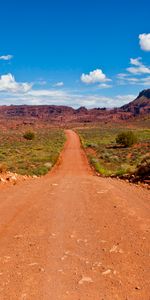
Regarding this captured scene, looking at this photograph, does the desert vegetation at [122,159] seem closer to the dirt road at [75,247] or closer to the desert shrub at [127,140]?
the desert shrub at [127,140]

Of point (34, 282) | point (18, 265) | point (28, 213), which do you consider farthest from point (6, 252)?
point (28, 213)

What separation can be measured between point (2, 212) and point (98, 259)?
14.2 feet

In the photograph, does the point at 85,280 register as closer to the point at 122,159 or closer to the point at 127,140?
the point at 122,159

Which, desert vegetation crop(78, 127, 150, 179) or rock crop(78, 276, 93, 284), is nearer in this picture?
rock crop(78, 276, 93, 284)

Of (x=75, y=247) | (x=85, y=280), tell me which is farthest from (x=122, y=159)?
(x=85, y=280)

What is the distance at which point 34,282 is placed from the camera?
5.73 metres

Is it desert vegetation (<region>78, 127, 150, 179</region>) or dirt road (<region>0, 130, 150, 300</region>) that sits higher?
dirt road (<region>0, 130, 150, 300</region>)

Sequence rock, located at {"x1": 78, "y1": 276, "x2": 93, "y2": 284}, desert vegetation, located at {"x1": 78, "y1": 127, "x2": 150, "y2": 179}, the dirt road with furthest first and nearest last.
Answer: desert vegetation, located at {"x1": 78, "y1": 127, "x2": 150, "y2": 179} → rock, located at {"x1": 78, "y1": 276, "x2": 93, "y2": 284} → the dirt road

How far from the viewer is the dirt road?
552 centimetres

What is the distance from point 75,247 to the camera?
7.25 meters

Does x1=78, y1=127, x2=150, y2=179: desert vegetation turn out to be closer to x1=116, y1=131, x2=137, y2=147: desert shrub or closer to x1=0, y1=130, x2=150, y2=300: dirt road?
x1=116, y1=131, x2=137, y2=147: desert shrub

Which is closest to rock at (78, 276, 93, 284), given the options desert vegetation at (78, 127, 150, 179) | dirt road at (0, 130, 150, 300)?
dirt road at (0, 130, 150, 300)

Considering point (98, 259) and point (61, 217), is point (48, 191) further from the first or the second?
point (98, 259)

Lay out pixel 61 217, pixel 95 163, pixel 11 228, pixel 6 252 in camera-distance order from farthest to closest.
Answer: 1. pixel 95 163
2. pixel 61 217
3. pixel 11 228
4. pixel 6 252
